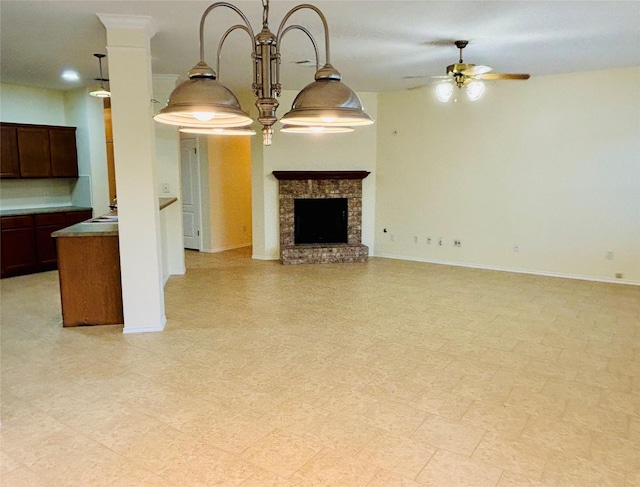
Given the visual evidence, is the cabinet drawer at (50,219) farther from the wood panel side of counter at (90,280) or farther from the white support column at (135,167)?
the white support column at (135,167)

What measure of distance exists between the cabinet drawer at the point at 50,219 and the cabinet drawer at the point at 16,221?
0.33 ft

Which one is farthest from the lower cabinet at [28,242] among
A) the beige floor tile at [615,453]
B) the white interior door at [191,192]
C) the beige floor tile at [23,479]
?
the beige floor tile at [615,453]

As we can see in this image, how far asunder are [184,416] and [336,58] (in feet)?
13.1

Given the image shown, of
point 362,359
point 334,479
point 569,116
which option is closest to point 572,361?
point 362,359

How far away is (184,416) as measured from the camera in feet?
8.83

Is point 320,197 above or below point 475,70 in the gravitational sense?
below

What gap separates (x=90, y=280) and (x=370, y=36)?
3.43 metres

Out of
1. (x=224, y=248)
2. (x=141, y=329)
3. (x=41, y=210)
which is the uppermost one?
(x=41, y=210)

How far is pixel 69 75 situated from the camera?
232 inches

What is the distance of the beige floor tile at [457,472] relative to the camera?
212 cm

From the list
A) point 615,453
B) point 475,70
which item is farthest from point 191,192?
point 615,453

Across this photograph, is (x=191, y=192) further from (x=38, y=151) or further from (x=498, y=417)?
(x=498, y=417)

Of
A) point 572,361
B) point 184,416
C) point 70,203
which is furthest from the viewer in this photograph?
point 70,203

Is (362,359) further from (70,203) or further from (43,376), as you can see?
(70,203)
